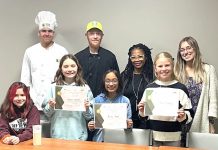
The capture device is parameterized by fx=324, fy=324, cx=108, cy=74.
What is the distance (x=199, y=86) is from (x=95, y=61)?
1166mm

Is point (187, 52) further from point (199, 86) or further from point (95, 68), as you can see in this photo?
point (95, 68)

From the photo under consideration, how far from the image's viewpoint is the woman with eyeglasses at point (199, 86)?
3.21 meters

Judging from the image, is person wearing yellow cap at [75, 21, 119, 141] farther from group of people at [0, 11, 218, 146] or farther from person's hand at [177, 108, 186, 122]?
person's hand at [177, 108, 186, 122]

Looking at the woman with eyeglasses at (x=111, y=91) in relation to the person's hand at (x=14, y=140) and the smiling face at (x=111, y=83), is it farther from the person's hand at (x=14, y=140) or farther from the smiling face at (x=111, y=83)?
the person's hand at (x=14, y=140)

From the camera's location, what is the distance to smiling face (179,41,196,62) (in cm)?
327

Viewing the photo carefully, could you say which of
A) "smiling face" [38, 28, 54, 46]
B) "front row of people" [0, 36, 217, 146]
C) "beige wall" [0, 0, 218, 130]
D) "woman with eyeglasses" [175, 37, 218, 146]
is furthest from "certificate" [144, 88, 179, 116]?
"smiling face" [38, 28, 54, 46]

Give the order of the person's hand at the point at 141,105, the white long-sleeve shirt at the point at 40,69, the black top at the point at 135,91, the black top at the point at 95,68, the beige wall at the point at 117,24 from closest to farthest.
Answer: the person's hand at the point at 141,105, the black top at the point at 135,91, the black top at the point at 95,68, the white long-sleeve shirt at the point at 40,69, the beige wall at the point at 117,24

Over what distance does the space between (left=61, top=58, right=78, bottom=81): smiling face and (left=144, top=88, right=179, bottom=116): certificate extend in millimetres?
838

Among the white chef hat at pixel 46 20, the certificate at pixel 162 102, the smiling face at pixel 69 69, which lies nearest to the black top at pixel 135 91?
the smiling face at pixel 69 69

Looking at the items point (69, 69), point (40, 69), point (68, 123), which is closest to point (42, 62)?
point (40, 69)

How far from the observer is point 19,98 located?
2.91 m

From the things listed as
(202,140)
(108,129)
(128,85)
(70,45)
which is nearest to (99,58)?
(128,85)

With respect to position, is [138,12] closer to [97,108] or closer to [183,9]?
[183,9]

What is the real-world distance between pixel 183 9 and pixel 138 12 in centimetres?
54
